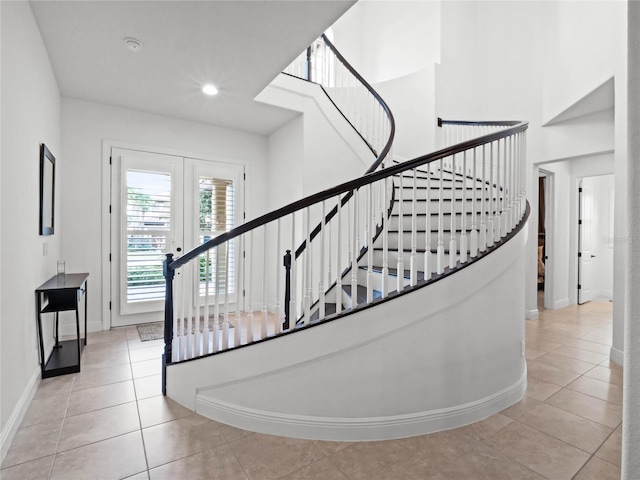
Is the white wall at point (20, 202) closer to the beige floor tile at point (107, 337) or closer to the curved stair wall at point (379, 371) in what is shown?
the beige floor tile at point (107, 337)

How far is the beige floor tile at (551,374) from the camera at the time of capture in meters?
2.81

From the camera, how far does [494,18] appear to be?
5312 millimetres

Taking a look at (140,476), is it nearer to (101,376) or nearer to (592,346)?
(101,376)

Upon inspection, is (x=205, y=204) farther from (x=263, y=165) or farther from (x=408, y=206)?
(x=408, y=206)

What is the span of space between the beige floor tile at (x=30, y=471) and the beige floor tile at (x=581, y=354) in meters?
4.22

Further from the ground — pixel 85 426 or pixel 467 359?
pixel 467 359

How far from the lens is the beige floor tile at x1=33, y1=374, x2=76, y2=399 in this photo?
2500mm

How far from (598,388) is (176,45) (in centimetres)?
440

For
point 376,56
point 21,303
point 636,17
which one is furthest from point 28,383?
point 376,56

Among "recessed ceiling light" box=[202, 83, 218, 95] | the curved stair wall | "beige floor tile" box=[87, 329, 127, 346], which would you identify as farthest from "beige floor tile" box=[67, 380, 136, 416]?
"recessed ceiling light" box=[202, 83, 218, 95]

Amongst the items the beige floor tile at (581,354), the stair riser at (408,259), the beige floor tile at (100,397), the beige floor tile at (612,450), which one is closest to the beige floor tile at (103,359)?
the beige floor tile at (100,397)

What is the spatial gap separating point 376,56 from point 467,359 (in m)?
5.96

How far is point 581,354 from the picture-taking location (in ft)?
11.3

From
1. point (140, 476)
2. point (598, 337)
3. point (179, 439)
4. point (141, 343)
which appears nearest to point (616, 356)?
point (598, 337)
